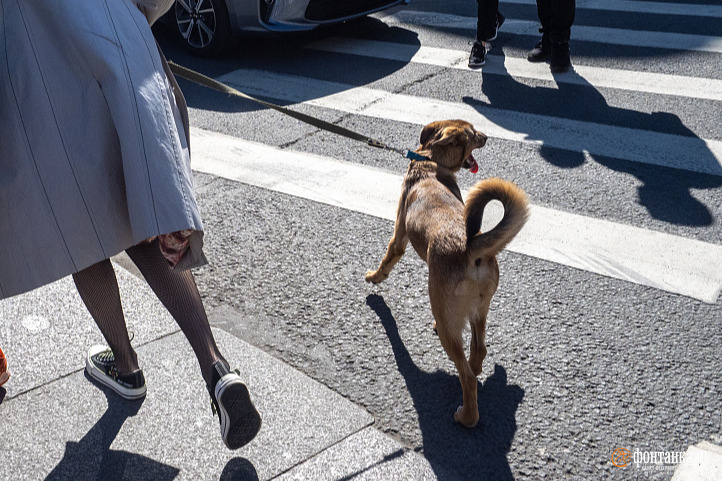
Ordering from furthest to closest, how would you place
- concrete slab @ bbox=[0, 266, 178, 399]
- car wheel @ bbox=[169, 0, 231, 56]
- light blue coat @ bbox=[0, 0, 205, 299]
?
car wheel @ bbox=[169, 0, 231, 56] → concrete slab @ bbox=[0, 266, 178, 399] → light blue coat @ bbox=[0, 0, 205, 299]

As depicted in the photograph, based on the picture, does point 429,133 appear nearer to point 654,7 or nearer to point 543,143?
point 543,143

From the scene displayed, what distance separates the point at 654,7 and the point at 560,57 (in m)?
2.45

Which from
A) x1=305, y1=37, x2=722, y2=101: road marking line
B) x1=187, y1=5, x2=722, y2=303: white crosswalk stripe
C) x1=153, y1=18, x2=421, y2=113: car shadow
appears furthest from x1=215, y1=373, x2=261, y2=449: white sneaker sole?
x1=305, y1=37, x2=722, y2=101: road marking line

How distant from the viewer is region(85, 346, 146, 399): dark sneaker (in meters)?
2.79

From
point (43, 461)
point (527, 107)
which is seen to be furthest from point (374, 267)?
point (527, 107)

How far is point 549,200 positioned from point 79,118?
117 inches

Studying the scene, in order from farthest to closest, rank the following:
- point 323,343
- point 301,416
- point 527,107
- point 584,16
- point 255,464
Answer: point 584,16, point 527,107, point 323,343, point 301,416, point 255,464

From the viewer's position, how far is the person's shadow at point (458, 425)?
2.50m

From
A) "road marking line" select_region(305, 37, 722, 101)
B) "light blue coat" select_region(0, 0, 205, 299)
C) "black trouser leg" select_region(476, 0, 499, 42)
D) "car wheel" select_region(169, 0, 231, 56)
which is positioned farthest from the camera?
"car wheel" select_region(169, 0, 231, 56)

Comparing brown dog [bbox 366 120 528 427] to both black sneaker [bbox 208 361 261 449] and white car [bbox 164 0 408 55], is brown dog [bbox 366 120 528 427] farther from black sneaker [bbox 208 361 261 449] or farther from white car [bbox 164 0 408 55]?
white car [bbox 164 0 408 55]

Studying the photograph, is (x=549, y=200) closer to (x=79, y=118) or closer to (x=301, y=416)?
(x=301, y=416)

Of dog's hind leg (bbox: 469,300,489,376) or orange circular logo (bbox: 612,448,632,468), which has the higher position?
dog's hind leg (bbox: 469,300,489,376)

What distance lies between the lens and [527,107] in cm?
575

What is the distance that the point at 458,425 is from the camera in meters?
2.69
